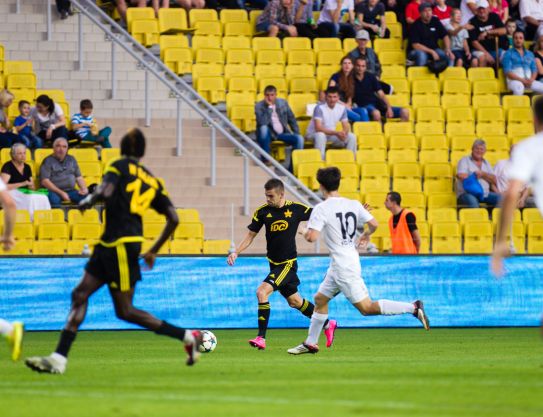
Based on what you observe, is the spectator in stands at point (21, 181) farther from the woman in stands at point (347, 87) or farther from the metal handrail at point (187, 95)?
the woman in stands at point (347, 87)

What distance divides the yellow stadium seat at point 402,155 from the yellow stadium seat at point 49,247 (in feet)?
22.7

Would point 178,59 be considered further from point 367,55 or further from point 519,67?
point 519,67

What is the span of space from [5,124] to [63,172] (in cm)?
181

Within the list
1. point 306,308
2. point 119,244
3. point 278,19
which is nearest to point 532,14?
point 278,19

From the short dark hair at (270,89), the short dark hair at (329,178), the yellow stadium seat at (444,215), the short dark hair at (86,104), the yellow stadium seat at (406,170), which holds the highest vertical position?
the short dark hair at (270,89)

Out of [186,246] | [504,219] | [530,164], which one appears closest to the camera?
[504,219]

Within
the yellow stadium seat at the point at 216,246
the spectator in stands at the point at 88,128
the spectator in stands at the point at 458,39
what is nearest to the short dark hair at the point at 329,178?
the yellow stadium seat at the point at 216,246

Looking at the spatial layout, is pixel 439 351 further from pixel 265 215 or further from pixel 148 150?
pixel 148 150

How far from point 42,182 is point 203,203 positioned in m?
2.94

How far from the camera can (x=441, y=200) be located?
2189cm

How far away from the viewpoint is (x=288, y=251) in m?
15.0

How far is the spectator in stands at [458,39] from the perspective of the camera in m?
26.0

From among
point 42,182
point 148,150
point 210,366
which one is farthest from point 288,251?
point 148,150

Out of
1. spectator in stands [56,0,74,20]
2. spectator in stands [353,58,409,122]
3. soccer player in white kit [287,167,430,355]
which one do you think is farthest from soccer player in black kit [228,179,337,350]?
spectator in stands [56,0,74,20]
